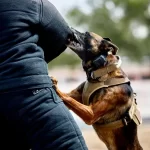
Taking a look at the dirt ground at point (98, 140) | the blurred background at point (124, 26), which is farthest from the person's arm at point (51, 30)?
the blurred background at point (124, 26)

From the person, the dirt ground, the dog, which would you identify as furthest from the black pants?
the dirt ground

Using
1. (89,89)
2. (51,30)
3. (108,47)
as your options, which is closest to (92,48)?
(108,47)

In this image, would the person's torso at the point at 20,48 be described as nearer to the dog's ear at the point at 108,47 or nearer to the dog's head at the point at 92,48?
the dog's head at the point at 92,48

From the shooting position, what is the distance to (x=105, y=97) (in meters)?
2.97

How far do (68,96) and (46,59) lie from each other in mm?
928

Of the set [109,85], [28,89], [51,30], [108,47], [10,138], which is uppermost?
[108,47]

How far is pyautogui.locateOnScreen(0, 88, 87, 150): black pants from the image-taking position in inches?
70.4

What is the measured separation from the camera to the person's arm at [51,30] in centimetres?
190

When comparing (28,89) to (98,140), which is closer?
(28,89)

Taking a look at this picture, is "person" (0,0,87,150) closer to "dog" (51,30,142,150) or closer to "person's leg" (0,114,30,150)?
"person's leg" (0,114,30,150)

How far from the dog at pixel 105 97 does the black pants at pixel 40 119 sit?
1009mm

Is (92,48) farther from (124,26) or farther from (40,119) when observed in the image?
(124,26)

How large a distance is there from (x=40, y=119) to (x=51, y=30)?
14.6 inches

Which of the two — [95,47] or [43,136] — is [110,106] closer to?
[95,47]
